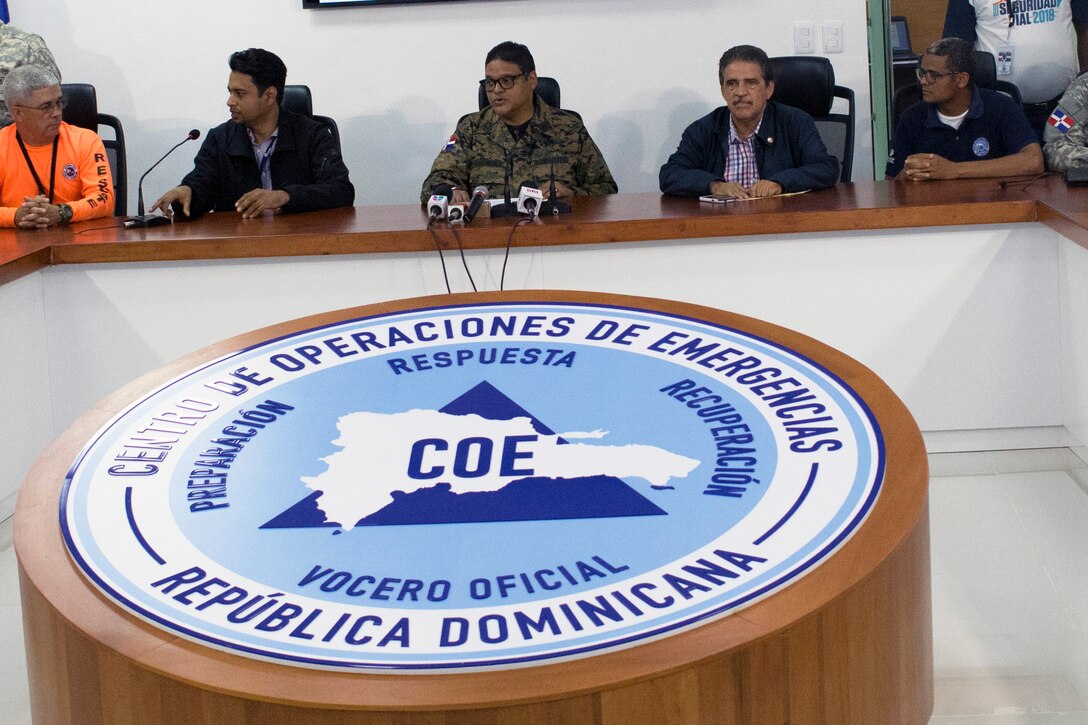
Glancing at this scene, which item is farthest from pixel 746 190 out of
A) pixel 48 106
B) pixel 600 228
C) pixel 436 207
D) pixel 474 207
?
pixel 48 106

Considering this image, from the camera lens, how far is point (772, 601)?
1101 millimetres

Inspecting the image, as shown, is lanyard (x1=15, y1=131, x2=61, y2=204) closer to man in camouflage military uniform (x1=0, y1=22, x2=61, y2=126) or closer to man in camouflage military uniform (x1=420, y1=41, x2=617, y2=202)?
man in camouflage military uniform (x1=0, y1=22, x2=61, y2=126)

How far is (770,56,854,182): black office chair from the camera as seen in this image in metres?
4.31

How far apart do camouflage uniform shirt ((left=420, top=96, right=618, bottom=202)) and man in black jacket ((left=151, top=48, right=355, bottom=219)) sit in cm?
36

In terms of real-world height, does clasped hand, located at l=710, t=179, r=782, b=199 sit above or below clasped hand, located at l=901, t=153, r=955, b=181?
below

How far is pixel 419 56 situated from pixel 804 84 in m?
1.89

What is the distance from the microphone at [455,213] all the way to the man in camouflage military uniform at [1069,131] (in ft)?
5.79

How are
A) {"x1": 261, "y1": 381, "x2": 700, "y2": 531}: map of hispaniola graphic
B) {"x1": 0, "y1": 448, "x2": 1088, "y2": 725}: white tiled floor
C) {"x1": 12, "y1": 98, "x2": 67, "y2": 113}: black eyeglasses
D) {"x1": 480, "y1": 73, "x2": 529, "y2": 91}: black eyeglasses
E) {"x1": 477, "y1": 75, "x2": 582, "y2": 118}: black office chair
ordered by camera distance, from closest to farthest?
1. {"x1": 261, "y1": 381, "x2": 700, "y2": 531}: map of hispaniola graphic
2. {"x1": 0, "y1": 448, "x2": 1088, "y2": 725}: white tiled floor
3. {"x1": 12, "y1": 98, "x2": 67, "y2": 113}: black eyeglasses
4. {"x1": 480, "y1": 73, "x2": 529, "y2": 91}: black eyeglasses
5. {"x1": 477, "y1": 75, "x2": 582, "y2": 118}: black office chair

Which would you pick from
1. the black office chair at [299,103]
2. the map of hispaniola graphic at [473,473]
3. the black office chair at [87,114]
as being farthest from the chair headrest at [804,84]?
the map of hispaniola graphic at [473,473]

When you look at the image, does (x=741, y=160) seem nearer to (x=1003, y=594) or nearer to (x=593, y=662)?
(x=1003, y=594)

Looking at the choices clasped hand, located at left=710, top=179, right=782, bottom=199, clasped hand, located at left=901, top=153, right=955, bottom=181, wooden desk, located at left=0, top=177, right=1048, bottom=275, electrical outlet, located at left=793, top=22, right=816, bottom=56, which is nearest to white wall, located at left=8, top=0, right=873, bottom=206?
electrical outlet, located at left=793, top=22, right=816, bottom=56

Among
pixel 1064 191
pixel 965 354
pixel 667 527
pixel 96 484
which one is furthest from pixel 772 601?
pixel 1064 191

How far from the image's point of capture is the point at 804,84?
431 centimetres

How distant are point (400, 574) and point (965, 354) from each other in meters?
2.48
